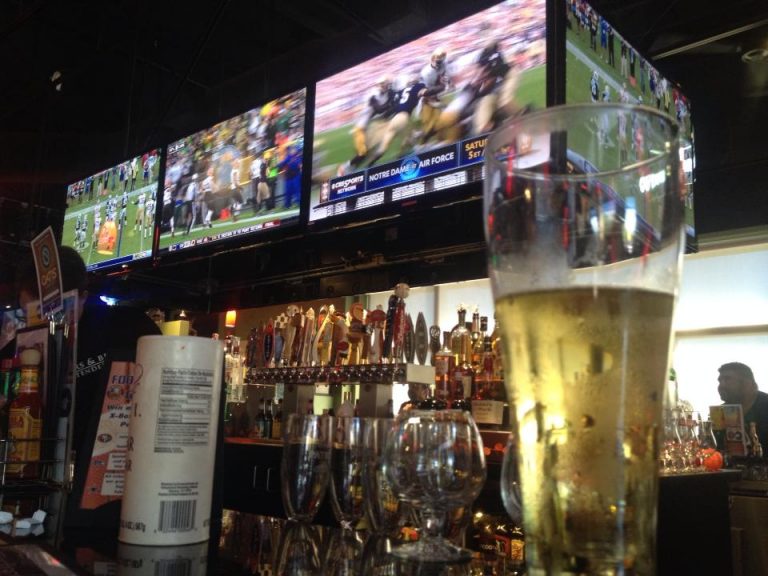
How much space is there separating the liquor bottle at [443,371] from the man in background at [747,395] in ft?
8.21

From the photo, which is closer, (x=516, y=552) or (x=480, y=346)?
(x=516, y=552)

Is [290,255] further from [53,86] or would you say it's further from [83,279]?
[53,86]

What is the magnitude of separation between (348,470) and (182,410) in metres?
0.27

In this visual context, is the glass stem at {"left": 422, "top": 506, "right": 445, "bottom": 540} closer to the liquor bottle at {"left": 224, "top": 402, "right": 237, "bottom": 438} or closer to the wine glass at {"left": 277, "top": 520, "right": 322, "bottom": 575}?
the wine glass at {"left": 277, "top": 520, "right": 322, "bottom": 575}

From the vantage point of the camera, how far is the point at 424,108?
7.34ft

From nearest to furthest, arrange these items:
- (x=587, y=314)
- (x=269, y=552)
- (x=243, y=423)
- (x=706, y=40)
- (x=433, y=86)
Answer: (x=587, y=314), (x=269, y=552), (x=433, y=86), (x=706, y=40), (x=243, y=423)

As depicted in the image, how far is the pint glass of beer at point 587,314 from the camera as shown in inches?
16.7

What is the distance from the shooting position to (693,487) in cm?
147

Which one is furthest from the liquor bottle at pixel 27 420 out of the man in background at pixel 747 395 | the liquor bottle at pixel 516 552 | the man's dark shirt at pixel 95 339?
the man in background at pixel 747 395

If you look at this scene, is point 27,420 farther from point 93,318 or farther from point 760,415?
point 760,415

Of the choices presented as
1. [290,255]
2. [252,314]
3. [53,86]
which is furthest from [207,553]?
[53,86]

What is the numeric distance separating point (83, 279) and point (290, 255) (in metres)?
1.12

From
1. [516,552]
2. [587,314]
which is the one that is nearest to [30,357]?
[516,552]

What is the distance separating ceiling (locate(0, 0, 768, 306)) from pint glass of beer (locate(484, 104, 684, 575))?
2.86 metres
